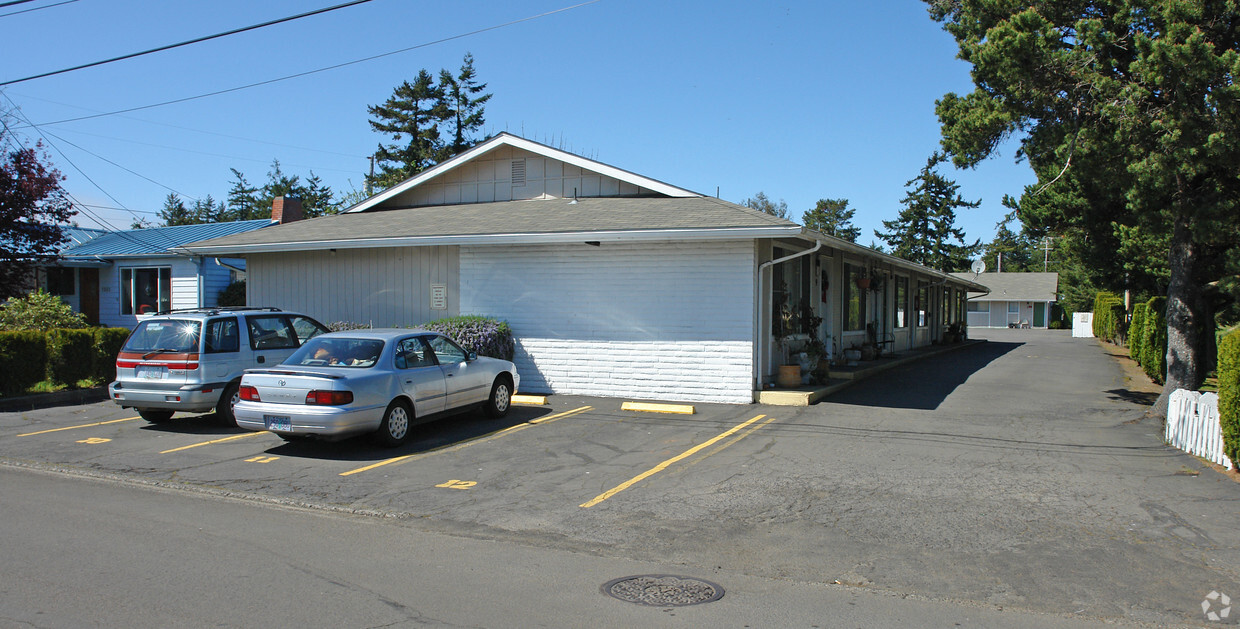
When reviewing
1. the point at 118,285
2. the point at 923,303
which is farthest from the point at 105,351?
the point at 923,303

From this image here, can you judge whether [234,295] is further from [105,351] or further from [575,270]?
[575,270]

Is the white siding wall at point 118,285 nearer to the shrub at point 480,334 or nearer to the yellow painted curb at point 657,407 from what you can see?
the shrub at point 480,334

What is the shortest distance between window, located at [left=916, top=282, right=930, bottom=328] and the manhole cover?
24.8m

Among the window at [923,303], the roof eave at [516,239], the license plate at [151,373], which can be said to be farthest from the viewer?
the window at [923,303]

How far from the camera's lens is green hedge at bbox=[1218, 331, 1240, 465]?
8.38 m

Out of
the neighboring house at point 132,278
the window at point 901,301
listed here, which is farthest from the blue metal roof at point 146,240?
the window at point 901,301

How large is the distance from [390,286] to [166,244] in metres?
14.4

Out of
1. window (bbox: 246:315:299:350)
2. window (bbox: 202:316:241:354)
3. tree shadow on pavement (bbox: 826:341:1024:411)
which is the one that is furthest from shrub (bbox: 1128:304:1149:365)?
window (bbox: 202:316:241:354)

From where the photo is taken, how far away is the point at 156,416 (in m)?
12.2

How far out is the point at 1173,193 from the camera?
12258 millimetres

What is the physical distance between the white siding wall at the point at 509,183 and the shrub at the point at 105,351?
7.02 metres

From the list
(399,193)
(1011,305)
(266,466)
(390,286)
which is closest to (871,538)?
(266,466)

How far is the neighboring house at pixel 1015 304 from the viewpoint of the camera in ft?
193

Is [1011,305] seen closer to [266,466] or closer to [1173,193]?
[1173,193]
